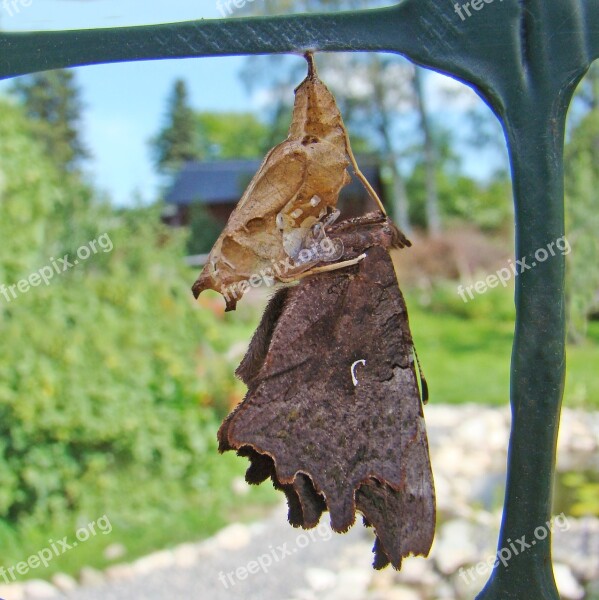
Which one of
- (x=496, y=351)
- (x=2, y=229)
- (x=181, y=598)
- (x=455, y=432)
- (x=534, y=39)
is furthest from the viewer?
(x=496, y=351)

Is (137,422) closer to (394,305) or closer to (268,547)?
(268,547)

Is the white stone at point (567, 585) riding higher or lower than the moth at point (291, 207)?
lower

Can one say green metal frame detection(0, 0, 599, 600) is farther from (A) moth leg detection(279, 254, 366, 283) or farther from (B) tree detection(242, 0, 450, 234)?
(B) tree detection(242, 0, 450, 234)

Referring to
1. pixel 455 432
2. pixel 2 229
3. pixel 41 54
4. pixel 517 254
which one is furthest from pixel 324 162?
pixel 455 432

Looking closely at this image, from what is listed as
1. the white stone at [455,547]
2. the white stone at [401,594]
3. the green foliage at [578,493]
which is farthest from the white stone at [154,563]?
the green foliage at [578,493]

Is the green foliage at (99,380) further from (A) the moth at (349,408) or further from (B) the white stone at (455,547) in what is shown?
(A) the moth at (349,408)

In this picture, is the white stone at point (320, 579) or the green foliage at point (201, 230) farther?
the green foliage at point (201, 230)

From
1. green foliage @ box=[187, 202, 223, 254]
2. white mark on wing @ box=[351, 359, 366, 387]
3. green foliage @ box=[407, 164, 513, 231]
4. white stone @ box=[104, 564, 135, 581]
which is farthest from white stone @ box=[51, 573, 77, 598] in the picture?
green foliage @ box=[407, 164, 513, 231]
